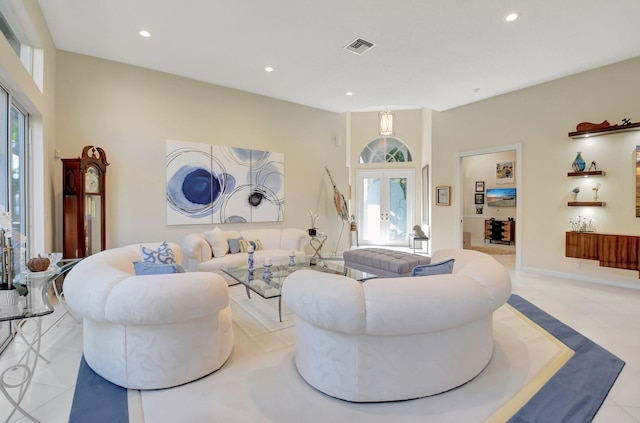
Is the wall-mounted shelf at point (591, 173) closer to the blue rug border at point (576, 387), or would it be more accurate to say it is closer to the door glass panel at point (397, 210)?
the blue rug border at point (576, 387)

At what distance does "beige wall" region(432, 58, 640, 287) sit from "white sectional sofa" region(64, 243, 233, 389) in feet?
18.5

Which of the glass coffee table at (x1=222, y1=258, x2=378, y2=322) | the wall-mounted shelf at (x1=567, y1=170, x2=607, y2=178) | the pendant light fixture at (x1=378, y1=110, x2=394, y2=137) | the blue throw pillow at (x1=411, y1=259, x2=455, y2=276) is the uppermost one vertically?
the pendant light fixture at (x1=378, y1=110, x2=394, y2=137)

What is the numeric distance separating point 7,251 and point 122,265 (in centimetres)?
92

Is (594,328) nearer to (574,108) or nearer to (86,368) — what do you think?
(574,108)

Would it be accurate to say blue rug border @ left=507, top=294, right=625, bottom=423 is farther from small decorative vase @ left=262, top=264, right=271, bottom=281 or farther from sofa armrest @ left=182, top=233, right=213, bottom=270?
sofa armrest @ left=182, top=233, right=213, bottom=270

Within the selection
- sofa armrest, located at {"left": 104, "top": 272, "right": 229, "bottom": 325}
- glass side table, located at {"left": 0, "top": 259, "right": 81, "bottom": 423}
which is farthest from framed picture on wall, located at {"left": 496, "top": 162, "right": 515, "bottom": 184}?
glass side table, located at {"left": 0, "top": 259, "right": 81, "bottom": 423}

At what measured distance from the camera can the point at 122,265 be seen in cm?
271

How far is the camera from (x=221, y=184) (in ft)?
18.1

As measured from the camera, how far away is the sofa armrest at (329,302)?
1.76 m

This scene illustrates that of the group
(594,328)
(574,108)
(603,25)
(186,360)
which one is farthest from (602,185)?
(186,360)

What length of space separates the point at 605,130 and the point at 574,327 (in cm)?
333

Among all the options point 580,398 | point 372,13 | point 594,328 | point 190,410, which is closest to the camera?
point 190,410

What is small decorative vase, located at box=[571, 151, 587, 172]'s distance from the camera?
4930 millimetres

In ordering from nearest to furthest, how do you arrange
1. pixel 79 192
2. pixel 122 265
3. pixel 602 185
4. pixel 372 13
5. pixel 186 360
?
pixel 186 360
pixel 122 265
pixel 372 13
pixel 79 192
pixel 602 185
